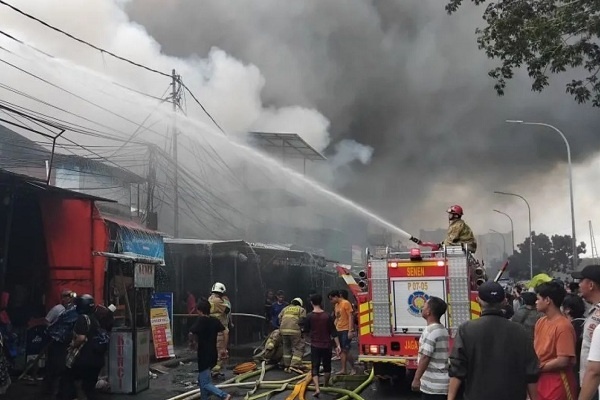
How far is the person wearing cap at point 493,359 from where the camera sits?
3564 millimetres

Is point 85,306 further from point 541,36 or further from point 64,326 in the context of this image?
point 541,36

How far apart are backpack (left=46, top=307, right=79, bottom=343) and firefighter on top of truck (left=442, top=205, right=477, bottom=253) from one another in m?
5.25

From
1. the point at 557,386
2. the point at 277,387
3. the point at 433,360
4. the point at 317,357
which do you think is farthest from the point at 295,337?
the point at 557,386

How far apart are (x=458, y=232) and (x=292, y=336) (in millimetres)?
3621

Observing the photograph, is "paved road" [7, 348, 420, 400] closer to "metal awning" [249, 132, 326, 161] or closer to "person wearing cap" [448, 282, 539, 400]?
"person wearing cap" [448, 282, 539, 400]

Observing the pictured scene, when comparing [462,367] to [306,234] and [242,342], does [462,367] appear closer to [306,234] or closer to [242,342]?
[242,342]

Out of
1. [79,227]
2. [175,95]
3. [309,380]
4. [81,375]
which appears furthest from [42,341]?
[175,95]

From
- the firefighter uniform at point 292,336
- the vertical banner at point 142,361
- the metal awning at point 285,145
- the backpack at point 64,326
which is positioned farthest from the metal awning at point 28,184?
the metal awning at point 285,145

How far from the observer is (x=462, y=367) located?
364 centimetres

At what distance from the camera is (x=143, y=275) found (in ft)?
30.4

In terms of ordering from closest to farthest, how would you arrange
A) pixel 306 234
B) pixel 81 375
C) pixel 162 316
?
pixel 81 375 → pixel 162 316 → pixel 306 234

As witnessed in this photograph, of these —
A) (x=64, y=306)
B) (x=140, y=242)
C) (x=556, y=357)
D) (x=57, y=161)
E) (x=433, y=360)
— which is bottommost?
(x=433, y=360)

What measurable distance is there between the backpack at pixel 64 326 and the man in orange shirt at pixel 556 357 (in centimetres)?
585

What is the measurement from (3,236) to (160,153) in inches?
273
